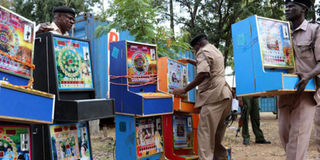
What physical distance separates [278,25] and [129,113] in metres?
2.17

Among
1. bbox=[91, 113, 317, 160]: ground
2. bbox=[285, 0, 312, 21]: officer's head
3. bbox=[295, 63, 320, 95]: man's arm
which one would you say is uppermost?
bbox=[285, 0, 312, 21]: officer's head

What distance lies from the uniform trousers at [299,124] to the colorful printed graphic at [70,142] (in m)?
2.25

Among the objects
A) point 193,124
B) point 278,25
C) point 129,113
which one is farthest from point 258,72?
point 193,124

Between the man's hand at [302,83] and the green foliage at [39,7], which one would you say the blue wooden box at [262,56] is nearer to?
the man's hand at [302,83]

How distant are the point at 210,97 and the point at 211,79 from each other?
0.26m

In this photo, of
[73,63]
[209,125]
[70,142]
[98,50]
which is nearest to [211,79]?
[209,125]

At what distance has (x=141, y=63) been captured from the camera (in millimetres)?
4043

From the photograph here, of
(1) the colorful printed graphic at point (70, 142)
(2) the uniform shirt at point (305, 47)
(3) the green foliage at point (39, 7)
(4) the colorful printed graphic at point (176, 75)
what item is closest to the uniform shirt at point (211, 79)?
(4) the colorful printed graphic at point (176, 75)

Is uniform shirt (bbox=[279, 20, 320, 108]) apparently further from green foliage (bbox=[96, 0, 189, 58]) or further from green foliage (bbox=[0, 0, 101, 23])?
green foliage (bbox=[0, 0, 101, 23])

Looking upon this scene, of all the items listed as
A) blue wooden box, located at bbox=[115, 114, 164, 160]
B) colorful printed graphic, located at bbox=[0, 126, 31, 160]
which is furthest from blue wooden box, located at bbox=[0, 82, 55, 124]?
blue wooden box, located at bbox=[115, 114, 164, 160]

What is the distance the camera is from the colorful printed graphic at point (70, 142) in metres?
2.60

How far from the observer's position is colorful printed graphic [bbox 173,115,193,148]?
4567mm

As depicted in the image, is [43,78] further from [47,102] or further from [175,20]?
[175,20]

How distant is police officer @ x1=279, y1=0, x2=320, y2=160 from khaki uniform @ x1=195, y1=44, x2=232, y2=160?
78 centimetres
